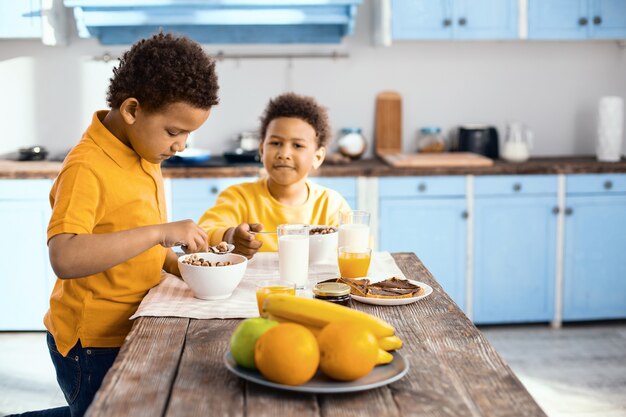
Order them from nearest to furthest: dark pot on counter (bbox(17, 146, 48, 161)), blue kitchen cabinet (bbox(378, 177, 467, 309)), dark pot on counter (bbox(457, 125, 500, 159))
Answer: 1. blue kitchen cabinet (bbox(378, 177, 467, 309))
2. dark pot on counter (bbox(17, 146, 48, 161))
3. dark pot on counter (bbox(457, 125, 500, 159))

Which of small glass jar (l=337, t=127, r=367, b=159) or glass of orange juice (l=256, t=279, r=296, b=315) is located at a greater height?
small glass jar (l=337, t=127, r=367, b=159)

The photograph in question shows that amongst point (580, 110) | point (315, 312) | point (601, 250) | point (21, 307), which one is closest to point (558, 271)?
point (601, 250)

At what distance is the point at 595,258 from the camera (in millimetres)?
4102

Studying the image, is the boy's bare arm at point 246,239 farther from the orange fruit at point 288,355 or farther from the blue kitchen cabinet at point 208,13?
the blue kitchen cabinet at point 208,13

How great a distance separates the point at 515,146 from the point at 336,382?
10.5 feet

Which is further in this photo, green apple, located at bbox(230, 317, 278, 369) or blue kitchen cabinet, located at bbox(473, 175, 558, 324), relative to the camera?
blue kitchen cabinet, located at bbox(473, 175, 558, 324)

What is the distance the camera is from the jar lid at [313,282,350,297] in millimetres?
1655

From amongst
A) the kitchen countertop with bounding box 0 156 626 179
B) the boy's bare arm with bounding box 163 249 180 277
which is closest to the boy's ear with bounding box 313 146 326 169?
the boy's bare arm with bounding box 163 249 180 277

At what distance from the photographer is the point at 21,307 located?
156 inches

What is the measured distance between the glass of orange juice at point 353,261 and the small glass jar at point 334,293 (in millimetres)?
161

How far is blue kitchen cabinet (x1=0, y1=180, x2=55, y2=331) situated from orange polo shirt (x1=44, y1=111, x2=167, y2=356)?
214 centimetres

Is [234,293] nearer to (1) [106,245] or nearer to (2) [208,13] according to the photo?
(1) [106,245]

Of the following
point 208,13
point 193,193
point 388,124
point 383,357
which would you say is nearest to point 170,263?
point 383,357

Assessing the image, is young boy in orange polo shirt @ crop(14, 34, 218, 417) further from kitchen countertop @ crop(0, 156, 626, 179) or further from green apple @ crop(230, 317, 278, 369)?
kitchen countertop @ crop(0, 156, 626, 179)
